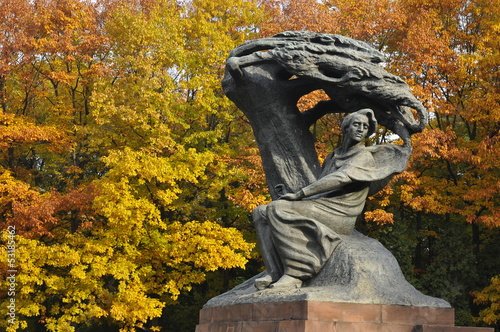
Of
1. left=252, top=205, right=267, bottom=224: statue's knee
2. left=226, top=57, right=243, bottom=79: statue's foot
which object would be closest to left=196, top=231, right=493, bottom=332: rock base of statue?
left=252, top=205, right=267, bottom=224: statue's knee

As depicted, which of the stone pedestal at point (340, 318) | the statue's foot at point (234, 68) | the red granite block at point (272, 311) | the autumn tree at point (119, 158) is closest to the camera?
the stone pedestal at point (340, 318)

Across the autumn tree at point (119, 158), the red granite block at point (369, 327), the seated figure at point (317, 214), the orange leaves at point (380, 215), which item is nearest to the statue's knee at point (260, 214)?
the seated figure at point (317, 214)

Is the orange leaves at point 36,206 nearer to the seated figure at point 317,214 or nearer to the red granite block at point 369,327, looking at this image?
the seated figure at point 317,214

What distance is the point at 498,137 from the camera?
15.2 meters

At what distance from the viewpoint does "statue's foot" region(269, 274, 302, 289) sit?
6.16 meters

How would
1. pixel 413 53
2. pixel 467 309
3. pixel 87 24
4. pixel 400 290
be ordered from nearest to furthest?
pixel 400 290 → pixel 467 309 → pixel 413 53 → pixel 87 24

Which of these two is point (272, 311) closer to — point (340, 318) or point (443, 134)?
point (340, 318)

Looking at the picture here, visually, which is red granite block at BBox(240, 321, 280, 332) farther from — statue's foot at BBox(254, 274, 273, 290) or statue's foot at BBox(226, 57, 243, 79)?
statue's foot at BBox(226, 57, 243, 79)

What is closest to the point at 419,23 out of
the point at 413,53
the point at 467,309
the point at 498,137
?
the point at 413,53

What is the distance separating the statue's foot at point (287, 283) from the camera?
6164 millimetres

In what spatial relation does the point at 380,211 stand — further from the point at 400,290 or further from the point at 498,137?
the point at 400,290

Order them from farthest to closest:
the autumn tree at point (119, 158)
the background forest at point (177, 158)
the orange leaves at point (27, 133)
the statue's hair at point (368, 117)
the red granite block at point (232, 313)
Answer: the orange leaves at point (27, 133) < the background forest at point (177, 158) < the autumn tree at point (119, 158) < the statue's hair at point (368, 117) < the red granite block at point (232, 313)

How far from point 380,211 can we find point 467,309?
3347mm

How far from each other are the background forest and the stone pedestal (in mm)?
9079
